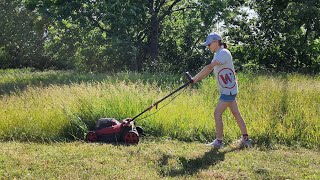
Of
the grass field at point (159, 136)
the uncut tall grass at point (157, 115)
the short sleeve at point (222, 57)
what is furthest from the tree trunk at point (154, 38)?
the short sleeve at point (222, 57)

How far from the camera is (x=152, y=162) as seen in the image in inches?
212

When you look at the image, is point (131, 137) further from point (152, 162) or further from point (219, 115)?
point (219, 115)

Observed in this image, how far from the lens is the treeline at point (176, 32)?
57.2 ft

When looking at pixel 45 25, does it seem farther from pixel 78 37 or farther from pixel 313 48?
pixel 313 48

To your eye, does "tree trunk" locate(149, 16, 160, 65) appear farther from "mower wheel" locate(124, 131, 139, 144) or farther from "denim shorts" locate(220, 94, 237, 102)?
"denim shorts" locate(220, 94, 237, 102)

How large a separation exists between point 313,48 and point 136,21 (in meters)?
8.06

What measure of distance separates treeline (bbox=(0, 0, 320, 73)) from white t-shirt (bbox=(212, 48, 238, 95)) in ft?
36.9

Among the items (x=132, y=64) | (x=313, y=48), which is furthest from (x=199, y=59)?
(x=313, y=48)

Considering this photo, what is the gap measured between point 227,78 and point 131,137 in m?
1.70

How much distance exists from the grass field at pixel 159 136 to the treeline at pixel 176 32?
934 centimetres

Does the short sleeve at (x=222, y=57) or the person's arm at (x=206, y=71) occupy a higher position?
the short sleeve at (x=222, y=57)

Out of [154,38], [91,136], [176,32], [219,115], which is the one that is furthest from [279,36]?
[91,136]

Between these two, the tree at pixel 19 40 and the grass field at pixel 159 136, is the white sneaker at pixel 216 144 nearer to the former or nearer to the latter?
the grass field at pixel 159 136

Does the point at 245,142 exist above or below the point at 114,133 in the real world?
below
